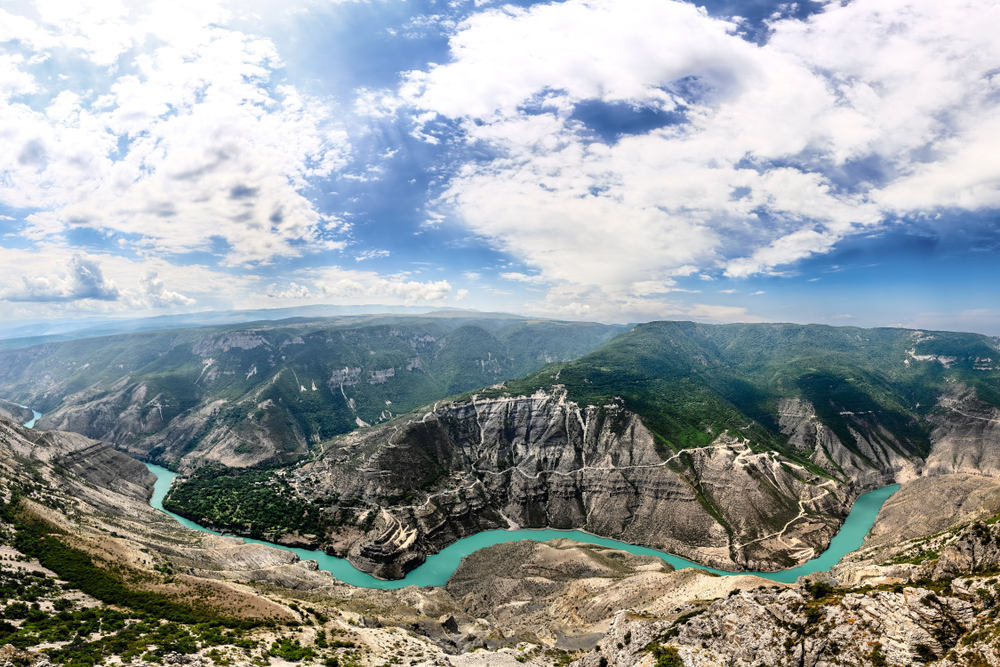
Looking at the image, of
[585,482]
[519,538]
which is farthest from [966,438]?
[519,538]

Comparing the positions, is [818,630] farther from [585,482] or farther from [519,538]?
[585,482]

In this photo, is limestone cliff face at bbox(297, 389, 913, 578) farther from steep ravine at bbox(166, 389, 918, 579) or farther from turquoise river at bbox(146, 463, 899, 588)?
turquoise river at bbox(146, 463, 899, 588)

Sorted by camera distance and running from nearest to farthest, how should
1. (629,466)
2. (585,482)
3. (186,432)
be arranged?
(629,466)
(585,482)
(186,432)

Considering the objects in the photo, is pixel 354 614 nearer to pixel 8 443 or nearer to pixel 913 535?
pixel 8 443

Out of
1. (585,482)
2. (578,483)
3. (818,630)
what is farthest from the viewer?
(578,483)

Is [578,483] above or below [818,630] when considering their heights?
below

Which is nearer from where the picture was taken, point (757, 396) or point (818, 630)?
point (818, 630)

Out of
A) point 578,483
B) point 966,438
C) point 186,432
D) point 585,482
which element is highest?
point 966,438
